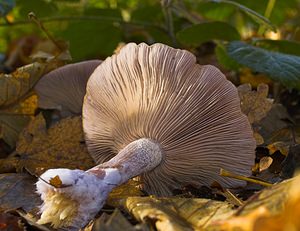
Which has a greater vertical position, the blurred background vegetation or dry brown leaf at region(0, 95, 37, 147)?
the blurred background vegetation

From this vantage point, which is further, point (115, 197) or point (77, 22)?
point (77, 22)

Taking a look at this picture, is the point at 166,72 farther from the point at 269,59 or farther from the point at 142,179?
the point at 269,59

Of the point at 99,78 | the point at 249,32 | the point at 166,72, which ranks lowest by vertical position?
the point at 249,32

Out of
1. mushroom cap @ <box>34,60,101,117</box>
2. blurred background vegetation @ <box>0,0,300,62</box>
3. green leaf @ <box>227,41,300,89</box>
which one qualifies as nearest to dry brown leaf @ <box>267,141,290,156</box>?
green leaf @ <box>227,41,300,89</box>

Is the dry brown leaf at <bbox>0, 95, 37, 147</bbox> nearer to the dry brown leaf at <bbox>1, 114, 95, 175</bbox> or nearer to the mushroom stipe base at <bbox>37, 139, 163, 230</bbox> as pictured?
the dry brown leaf at <bbox>1, 114, 95, 175</bbox>

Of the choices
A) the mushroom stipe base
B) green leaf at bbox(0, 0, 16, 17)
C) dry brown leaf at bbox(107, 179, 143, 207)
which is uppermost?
green leaf at bbox(0, 0, 16, 17)

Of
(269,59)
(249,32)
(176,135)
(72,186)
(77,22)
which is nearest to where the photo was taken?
(72,186)

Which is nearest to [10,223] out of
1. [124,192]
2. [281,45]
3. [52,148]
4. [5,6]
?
[124,192]

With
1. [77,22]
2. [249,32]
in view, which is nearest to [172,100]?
[77,22]
